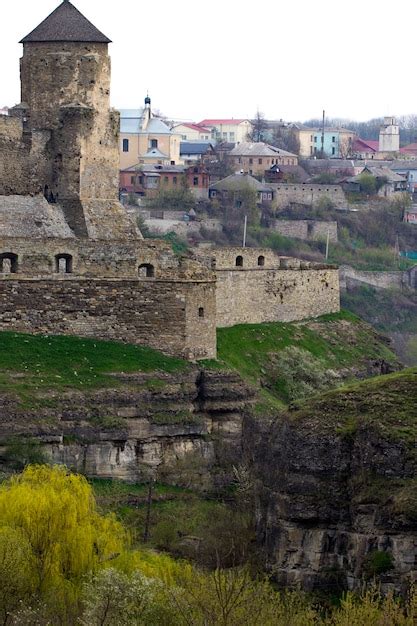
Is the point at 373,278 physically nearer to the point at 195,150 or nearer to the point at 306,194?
the point at 306,194

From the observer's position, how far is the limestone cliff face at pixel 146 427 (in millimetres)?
43594

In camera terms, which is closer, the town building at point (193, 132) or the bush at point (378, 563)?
the bush at point (378, 563)

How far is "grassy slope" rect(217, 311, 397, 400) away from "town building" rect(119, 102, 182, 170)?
65836 millimetres

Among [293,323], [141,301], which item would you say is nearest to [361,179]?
[293,323]

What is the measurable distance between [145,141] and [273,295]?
245 feet

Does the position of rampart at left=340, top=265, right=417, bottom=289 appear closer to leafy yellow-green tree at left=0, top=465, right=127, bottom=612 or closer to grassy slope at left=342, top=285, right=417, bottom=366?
grassy slope at left=342, top=285, right=417, bottom=366

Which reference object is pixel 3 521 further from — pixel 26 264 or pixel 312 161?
pixel 312 161

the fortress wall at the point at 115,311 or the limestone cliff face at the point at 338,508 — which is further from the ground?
the fortress wall at the point at 115,311

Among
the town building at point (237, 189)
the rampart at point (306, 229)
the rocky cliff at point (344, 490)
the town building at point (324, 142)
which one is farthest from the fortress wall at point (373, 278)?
the rocky cliff at point (344, 490)

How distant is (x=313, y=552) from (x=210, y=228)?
70283 mm

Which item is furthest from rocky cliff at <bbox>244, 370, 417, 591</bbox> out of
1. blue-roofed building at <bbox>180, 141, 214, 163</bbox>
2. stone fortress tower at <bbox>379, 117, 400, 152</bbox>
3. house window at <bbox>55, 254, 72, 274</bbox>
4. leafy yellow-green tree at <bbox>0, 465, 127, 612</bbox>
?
stone fortress tower at <bbox>379, 117, 400, 152</bbox>

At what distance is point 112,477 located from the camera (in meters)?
44.2

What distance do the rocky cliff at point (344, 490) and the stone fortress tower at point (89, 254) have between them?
396 inches

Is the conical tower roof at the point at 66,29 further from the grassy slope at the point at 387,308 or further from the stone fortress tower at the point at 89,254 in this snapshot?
the grassy slope at the point at 387,308
